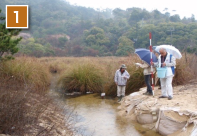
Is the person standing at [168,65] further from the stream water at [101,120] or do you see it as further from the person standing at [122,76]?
the person standing at [122,76]

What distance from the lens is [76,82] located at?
12094 millimetres

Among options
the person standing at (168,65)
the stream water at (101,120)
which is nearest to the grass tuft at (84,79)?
the stream water at (101,120)

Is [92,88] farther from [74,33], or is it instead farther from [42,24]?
[42,24]

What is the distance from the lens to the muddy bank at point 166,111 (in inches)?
236

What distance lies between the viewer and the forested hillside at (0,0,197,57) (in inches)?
1232

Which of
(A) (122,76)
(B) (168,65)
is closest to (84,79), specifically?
(A) (122,76)

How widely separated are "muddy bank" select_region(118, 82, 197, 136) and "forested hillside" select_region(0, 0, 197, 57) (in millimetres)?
4556

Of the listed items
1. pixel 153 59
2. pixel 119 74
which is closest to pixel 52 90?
pixel 119 74

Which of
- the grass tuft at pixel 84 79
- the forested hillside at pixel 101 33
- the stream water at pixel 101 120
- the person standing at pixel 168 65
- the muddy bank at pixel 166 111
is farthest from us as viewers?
the forested hillside at pixel 101 33

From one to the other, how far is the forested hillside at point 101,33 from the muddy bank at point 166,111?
4556 millimetres

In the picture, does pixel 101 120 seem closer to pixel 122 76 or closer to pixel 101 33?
pixel 122 76

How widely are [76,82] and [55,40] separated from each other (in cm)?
4077

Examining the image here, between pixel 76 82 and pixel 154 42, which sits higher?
pixel 154 42

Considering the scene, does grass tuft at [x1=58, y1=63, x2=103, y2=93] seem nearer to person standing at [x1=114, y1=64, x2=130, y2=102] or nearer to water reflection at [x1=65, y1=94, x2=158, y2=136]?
water reflection at [x1=65, y1=94, x2=158, y2=136]
